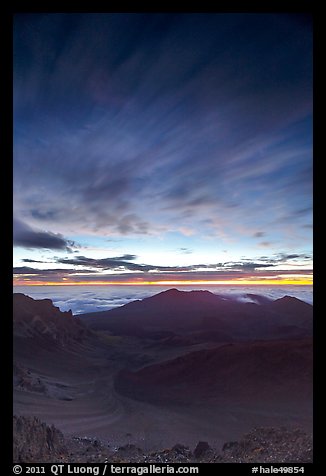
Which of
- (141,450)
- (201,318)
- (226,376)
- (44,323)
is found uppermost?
(201,318)

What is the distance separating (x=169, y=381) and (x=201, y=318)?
0.93m

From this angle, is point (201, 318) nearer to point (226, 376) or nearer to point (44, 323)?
point (226, 376)

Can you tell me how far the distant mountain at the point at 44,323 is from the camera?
9.59 ft

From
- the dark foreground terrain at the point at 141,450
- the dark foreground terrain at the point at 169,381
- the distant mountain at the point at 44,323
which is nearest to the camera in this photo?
the dark foreground terrain at the point at 141,450

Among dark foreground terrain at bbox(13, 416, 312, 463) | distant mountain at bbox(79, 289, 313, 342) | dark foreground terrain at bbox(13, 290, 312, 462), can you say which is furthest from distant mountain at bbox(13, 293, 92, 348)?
dark foreground terrain at bbox(13, 416, 312, 463)

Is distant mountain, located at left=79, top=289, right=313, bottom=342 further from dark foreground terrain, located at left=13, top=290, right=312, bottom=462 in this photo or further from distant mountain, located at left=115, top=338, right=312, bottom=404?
distant mountain, located at left=115, top=338, right=312, bottom=404

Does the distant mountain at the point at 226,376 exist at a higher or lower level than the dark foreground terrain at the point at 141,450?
higher

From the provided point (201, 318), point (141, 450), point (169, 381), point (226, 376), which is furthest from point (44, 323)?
point (226, 376)

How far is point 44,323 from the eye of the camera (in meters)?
3.72

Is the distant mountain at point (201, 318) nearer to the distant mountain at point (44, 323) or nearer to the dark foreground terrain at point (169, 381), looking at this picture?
the dark foreground terrain at point (169, 381)

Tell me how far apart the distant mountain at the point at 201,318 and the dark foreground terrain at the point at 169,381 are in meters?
0.01

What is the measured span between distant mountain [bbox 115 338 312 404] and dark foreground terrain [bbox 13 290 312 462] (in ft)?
0.05

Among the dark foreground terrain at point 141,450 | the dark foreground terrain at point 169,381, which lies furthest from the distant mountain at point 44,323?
the dark foreground terrain at point 141,450
